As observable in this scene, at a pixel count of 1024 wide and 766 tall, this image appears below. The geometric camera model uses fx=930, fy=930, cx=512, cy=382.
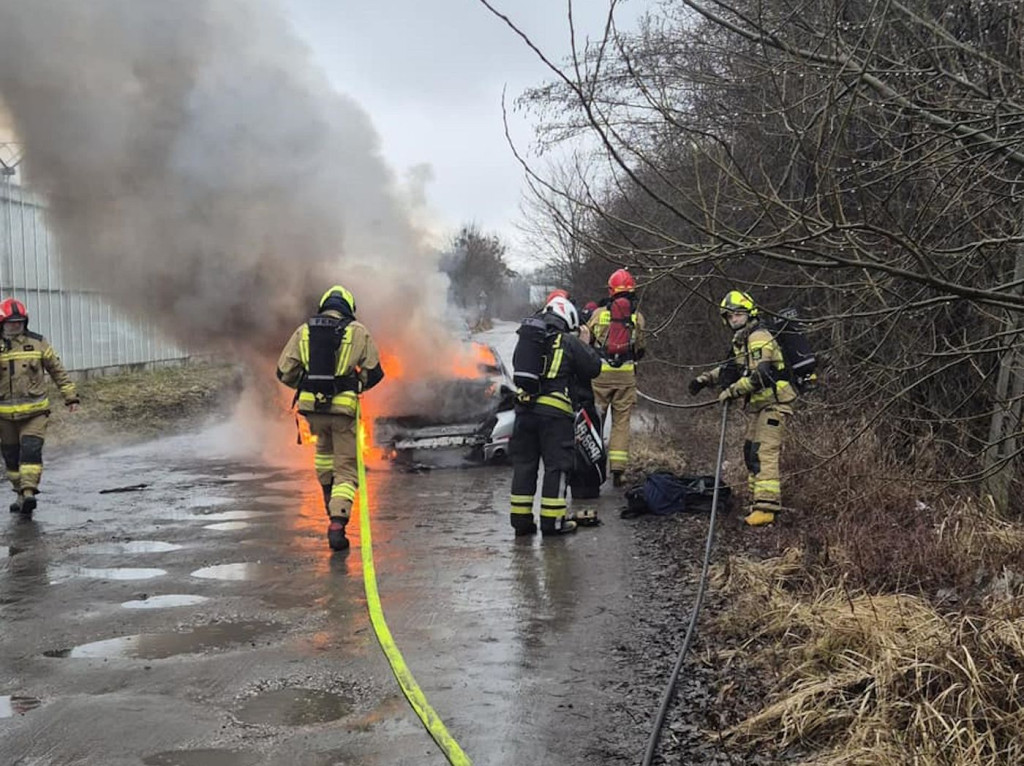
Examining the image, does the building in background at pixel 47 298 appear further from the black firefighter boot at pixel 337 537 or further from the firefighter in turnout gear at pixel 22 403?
the black firefighter boot at pixel 337 537

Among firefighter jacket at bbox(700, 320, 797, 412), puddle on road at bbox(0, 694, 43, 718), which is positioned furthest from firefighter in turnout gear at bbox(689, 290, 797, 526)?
puddle on road at bbox(0, 694, 43, 718)

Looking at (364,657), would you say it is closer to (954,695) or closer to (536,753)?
(536,753)

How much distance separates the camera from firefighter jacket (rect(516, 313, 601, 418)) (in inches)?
281

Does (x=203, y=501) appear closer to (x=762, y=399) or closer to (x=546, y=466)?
(x=546, y=466)

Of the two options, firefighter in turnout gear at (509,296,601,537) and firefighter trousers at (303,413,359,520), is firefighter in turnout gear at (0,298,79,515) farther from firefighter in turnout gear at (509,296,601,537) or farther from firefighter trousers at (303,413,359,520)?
firefighter in turnout gear at (509,296,601,537)

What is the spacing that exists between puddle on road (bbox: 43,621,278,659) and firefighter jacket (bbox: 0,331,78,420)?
426cm

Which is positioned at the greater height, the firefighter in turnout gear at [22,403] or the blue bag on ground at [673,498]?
the firefighter in turnout gear at [22,403]

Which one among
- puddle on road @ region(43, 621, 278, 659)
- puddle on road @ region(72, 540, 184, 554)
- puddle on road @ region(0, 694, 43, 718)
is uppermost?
puddle on road @ region(72, 540, 184, 554)

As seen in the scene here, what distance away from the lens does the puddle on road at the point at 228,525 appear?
755 cm

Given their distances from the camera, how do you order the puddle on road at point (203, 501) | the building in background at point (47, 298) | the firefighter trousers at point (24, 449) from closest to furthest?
the firefighter trousers at point (24, 449)
the puddle on road at point (203, 501)
the building in background at point (47, 298)

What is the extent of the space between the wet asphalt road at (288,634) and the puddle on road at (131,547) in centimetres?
3

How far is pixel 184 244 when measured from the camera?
1098cm

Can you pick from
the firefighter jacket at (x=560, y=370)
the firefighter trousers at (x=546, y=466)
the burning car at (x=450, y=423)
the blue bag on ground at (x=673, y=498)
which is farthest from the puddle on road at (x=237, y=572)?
the burning car at (x=450, y=423)

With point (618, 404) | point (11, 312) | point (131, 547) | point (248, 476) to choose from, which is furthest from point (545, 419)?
point (11, 312)
